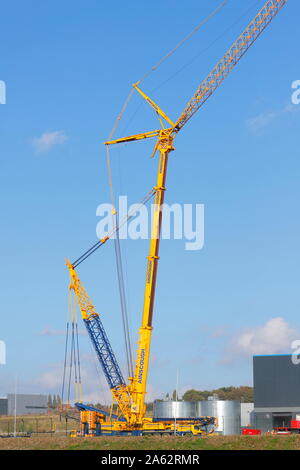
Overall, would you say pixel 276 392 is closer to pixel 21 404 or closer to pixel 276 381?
pixel 276 381

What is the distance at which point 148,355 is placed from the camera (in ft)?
312

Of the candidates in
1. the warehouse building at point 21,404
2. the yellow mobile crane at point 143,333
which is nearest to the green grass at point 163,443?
the yellow mobile crane at point 143,333

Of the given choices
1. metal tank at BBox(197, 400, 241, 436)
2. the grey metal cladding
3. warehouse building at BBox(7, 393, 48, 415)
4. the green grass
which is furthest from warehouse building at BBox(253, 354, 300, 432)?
warehouse building at BBox(7, 393, 48, 415)

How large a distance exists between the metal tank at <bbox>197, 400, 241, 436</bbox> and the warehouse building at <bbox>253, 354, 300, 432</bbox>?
17.0ft

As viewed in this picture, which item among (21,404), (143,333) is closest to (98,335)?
(143,333)

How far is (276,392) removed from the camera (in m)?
109

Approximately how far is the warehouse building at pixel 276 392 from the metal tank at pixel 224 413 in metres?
5.20

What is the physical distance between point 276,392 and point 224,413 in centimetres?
934

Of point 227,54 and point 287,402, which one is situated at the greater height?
point 227,54
